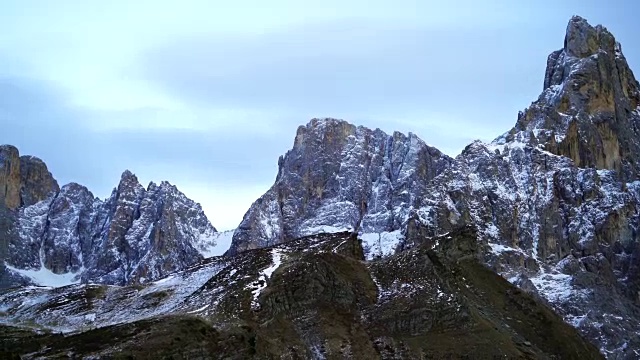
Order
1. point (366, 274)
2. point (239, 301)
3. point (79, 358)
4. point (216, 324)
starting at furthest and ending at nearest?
point (366, 274)
point (239, 301)
point (216, 324)
point (79, 358)

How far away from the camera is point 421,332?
161m

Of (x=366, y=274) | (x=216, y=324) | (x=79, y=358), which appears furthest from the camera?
(x=366, y=274)

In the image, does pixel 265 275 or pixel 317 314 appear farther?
pixel 265 275

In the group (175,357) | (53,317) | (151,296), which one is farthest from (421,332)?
(53,317)

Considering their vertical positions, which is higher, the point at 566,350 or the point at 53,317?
the point at 53,317

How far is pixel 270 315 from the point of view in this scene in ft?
522

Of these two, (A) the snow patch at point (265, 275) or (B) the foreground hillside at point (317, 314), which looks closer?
(B) the foreground hillside at point (317, 314)

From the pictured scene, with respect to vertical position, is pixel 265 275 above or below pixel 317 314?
above

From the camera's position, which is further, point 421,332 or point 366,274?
point 366,274

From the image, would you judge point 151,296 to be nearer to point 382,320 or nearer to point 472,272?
point 382,320

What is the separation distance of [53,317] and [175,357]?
181 feet

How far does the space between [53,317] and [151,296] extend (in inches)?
708

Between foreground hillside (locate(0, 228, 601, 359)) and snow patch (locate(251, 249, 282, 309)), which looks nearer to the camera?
foreground hillside (locate(0, 228, 601, 359))

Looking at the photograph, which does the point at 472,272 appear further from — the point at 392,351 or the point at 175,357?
the point at 175,357
